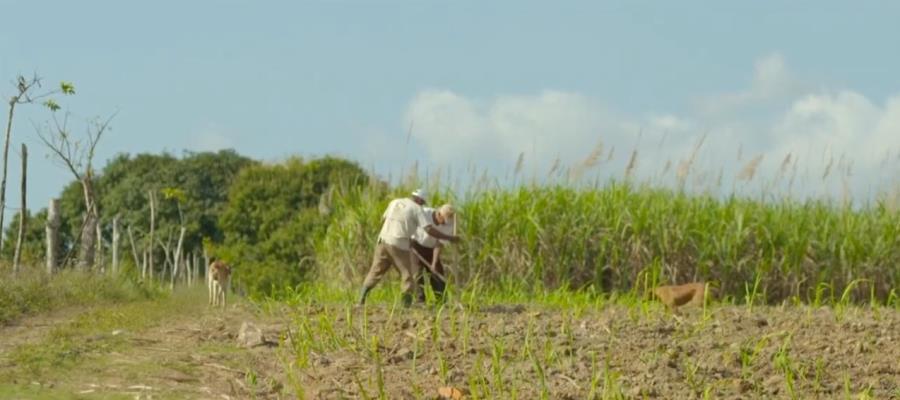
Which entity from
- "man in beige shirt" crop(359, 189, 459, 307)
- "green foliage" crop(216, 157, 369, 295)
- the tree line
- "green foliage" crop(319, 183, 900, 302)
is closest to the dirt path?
"man in beige shirt" crop(359, 189, 459, 307)

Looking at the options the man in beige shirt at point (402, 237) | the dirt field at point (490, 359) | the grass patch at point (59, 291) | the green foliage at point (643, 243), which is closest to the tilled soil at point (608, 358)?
the dirt field at point (490, 359)

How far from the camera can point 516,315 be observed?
40.1 feet

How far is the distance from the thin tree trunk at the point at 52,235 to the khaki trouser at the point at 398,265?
9171mm

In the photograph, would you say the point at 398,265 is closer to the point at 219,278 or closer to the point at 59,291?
the point at 219,278

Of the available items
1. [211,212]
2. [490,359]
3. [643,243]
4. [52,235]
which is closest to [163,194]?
[211,212]

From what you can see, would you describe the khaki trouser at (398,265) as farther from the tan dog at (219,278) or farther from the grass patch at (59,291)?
the grass patch at (59,291)

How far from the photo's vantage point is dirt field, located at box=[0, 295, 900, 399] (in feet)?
25.6

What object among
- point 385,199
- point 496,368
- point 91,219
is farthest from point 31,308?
point 496,368

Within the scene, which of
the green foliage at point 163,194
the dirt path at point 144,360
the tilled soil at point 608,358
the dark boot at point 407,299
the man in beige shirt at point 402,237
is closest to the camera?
the tilled soil at point 608,358

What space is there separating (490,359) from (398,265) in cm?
489

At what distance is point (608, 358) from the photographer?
7680 mm

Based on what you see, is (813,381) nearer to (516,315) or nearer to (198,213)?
(516,315)

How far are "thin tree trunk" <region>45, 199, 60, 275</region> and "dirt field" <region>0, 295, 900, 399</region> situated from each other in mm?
10417

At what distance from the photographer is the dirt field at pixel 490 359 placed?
308 inches
